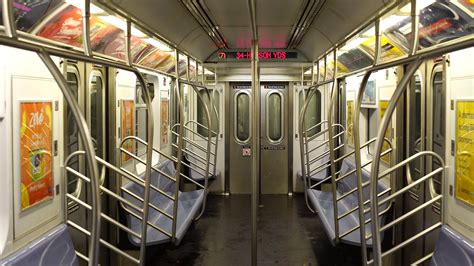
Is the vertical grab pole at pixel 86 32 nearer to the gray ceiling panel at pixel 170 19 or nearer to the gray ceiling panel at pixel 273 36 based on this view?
the gray ceiling panel at pixel 170 19

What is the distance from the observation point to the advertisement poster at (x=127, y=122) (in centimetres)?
516

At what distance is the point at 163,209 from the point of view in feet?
19.9

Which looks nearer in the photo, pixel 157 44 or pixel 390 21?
pixel 390 21

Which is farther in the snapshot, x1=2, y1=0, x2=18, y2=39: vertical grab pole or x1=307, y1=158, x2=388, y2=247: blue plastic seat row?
x1=307, y1=158, x2=388, y2=247: blue plastic seat row

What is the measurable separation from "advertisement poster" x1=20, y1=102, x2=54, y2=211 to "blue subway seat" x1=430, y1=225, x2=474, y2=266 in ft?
9.40

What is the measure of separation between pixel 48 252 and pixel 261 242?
3.54 metres

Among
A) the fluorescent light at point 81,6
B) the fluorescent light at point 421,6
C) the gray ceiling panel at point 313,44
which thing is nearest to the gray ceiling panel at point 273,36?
the gray ceiling panel at point 313,44

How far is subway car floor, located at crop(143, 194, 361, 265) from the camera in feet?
18.3

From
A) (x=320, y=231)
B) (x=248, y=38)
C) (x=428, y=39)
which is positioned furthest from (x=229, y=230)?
(x=428, y=39)

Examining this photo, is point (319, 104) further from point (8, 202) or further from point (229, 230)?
point (8, 202)

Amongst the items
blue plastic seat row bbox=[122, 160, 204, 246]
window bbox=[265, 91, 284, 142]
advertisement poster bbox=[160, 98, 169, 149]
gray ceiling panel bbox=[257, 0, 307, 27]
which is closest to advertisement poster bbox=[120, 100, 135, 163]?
blue plastic seat row bbox=[122, 160, 204, 246]

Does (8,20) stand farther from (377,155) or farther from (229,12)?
(229,12)

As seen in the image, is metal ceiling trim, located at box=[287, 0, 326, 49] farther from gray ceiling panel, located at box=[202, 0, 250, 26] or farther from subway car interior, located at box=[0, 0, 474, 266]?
gray ceiling panel, located at box=[202, 0, 250, 26]

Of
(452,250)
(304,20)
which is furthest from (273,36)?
(452,250)
